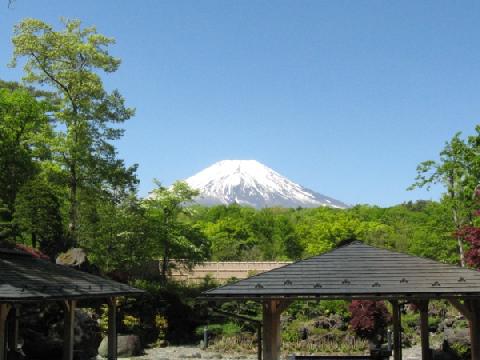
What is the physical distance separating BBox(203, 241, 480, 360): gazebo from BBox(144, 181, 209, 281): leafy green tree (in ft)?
Result: 62.6

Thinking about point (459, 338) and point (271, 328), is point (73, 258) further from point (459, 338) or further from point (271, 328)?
Answer: point (459, 338)

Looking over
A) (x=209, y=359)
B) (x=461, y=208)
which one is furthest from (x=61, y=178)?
(x=461, y=208)

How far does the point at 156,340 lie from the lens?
27406 millimetres

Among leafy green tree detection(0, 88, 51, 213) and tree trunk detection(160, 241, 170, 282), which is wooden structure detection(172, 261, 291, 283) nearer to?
tree trunk detection(160, 241, 170, 282)

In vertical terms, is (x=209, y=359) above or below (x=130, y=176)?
below

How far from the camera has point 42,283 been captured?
46.3ft

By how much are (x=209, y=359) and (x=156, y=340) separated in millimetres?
5137

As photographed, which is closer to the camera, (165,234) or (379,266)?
(379,266)

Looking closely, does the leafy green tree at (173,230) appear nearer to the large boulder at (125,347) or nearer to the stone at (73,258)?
the stone at (73,258)

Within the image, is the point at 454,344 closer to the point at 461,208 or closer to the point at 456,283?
the point at 456,283

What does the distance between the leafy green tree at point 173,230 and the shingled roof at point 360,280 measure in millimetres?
18996

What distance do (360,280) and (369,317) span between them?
504 inches

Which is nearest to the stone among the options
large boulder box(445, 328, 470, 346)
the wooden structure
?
the wooden structure


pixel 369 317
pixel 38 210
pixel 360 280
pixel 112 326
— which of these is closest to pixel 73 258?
pixel 38 210
